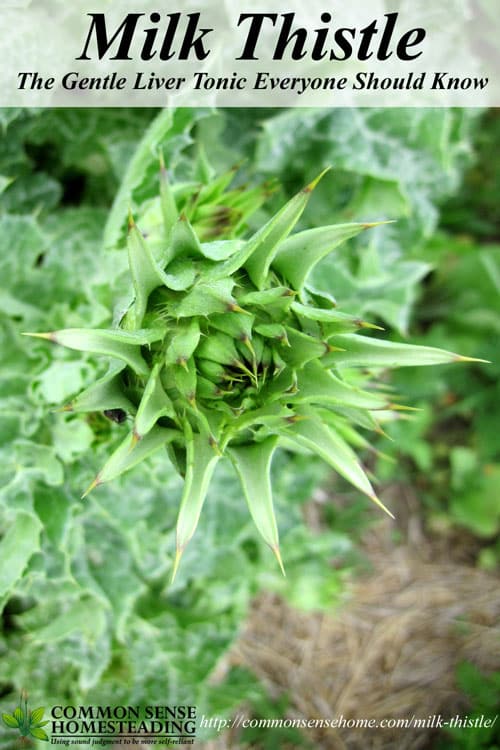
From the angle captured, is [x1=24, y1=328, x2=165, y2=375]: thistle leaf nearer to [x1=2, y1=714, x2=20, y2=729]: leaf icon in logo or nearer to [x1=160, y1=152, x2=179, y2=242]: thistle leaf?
[x1=160, y1=152, x2=179, y2=242]: thistle leaf

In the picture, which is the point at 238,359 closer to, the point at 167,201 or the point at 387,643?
the point at 167,201

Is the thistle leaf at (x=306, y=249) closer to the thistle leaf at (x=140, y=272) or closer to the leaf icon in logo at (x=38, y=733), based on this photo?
the thistle leaf at (x=140, y=272)

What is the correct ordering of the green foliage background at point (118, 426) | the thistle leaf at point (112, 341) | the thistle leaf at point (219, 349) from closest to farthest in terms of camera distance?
1. the thistle leaf at point (112, 341)
2. the thistle leaf at point (219, 349)
3. the green foliage background at point (118, 426)

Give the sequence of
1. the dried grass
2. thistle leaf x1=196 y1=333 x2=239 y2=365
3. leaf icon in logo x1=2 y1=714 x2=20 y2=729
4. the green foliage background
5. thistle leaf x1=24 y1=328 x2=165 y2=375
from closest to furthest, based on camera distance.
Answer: thistle leaf x1=24 y1=328 x2=165 y2=375 < thistle leaf x1=196 y1=333 x2=239 y2=365 < the green foliage background < leaf icon in logo x1=2 y1=714 x2=20 y2=729 < the dried grass

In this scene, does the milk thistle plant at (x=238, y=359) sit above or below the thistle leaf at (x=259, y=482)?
above

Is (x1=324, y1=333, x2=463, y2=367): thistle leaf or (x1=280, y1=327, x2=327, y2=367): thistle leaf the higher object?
(x1=324, y1=333, x2=463, y2=367): thistle leaf

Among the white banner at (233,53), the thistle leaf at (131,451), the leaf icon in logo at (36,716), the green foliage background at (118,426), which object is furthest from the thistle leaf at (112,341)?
the leaf icon in logo at (36,716)

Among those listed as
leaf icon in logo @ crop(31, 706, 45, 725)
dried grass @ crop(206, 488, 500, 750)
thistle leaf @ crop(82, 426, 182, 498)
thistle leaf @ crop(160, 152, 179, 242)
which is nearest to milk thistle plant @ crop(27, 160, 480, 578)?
thistle leaf @ crop(82, 426, 182, 498)

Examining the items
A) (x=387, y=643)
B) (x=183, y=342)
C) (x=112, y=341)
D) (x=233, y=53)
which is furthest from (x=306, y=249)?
(x=387, y=643)

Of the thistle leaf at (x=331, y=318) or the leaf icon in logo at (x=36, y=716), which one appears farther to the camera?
the leaf icon in logo at (x=36, y=716)
